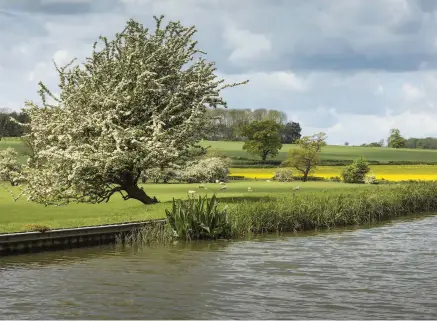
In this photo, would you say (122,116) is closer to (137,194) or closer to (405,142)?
(137,194)

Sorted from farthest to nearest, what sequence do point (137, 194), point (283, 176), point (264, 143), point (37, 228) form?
point (264, 143) → point (283, 176) → point (137, 194) → point (37, 228)

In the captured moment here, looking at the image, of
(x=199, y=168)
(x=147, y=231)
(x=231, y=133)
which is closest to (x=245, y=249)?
(x=147, y=231)

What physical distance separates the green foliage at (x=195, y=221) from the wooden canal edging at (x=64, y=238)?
40.1 inches

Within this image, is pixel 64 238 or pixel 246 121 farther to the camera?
A: pixel 246 121

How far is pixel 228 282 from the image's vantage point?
55.5 feet

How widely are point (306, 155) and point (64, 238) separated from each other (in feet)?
219

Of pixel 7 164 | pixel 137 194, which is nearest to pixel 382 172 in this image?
pixel 7 164

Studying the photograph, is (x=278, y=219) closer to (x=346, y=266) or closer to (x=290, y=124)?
(x=346, y=266)

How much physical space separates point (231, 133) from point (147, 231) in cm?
Result: 13966

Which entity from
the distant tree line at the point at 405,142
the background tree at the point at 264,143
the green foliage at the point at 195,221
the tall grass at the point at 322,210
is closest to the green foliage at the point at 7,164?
the tall grass at the point at 322,210

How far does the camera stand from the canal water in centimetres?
1377

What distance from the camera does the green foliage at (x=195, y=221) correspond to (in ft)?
82.5

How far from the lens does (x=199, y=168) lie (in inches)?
2798

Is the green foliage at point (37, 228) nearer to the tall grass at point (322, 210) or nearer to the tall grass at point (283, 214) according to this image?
the tall grass at point (283, 214)
